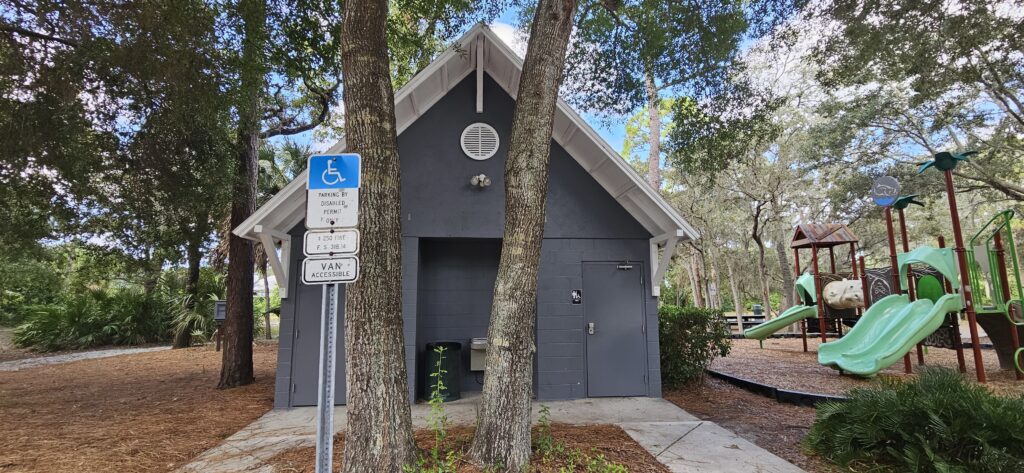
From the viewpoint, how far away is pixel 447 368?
23.1 feet

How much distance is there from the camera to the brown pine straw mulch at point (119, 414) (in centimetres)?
458

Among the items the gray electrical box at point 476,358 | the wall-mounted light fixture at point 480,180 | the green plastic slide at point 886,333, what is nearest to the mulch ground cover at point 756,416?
the green plastic slide at point 886,333

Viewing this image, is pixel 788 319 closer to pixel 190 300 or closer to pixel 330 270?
pixel 330 270

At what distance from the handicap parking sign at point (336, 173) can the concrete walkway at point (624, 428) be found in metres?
2.76

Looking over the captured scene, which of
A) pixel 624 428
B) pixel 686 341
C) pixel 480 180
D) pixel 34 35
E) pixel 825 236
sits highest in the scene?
pixel 34 35

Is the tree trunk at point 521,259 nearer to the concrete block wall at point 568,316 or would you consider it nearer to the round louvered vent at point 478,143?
the round louvered vent at point 478,143

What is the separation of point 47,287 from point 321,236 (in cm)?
2468

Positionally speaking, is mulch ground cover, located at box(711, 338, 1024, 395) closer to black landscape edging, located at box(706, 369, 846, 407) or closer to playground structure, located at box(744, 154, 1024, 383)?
playground structure, located at box(744, 154, 1024, 383)

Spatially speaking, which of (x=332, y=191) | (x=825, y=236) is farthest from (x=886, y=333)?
(x=332, y=191)

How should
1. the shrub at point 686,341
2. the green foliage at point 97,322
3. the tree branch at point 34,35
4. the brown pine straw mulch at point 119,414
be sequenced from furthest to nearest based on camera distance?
the green foliage at point 97,322 → the shrub at point 686,341 → the tree branch at point 34,35 → the brown pine straw mulch at point 119,414

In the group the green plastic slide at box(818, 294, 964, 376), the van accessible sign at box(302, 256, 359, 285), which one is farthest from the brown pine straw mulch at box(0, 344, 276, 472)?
the green plastic slide at box(818, 294, 964, 376)

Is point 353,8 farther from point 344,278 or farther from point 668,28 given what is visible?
point 668,28

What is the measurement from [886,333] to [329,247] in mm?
9489

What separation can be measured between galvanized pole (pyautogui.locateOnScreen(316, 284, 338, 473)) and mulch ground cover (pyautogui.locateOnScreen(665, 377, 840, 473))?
13.8 feet
